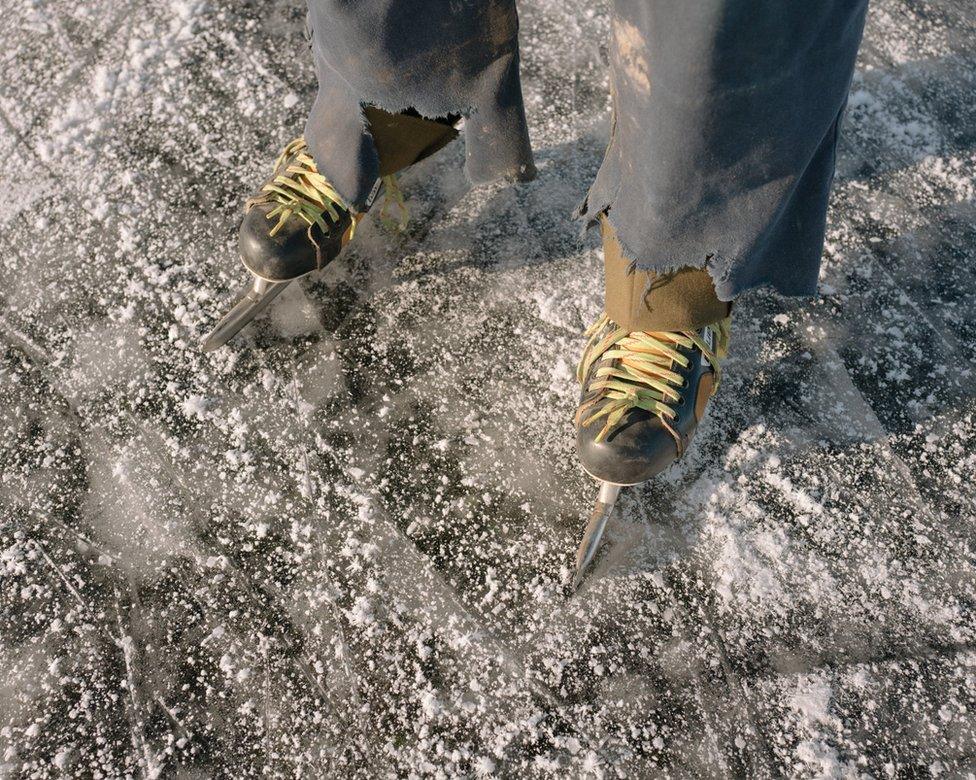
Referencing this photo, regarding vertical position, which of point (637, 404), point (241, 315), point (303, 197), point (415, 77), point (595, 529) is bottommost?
point (595, 529)

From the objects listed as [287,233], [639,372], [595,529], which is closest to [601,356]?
[639,372]

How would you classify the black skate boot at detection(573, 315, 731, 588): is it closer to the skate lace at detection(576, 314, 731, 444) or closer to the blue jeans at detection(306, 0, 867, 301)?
the skate lace at detection(576, 314, 731, 444)

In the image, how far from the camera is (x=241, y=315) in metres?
1.42

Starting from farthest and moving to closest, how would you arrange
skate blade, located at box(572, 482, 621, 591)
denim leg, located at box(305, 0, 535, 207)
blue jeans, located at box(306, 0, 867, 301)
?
→ skate blade, located at box(572, 482, 621, 591), denim leg, located at box(305, 0, 535, 207), blue jeans, located at box(306, 0, 867, 301)

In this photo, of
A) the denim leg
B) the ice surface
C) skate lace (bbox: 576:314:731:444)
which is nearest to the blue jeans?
the denim leg

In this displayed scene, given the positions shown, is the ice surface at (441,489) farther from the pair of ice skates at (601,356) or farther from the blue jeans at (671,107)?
the blue jeans at (671,107)

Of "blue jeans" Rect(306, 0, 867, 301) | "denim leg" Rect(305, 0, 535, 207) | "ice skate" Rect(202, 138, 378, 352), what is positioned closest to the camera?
"blue jeans" Rect(306, 0, 867, 301)

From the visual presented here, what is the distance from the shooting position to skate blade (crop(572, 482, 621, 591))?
1212 mm

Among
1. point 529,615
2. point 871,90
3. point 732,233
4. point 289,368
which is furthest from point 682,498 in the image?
point 871,90

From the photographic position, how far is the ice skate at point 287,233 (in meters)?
1.34

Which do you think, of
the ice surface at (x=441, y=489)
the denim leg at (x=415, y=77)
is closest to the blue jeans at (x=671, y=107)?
the denim leg at (x=415, y=77)

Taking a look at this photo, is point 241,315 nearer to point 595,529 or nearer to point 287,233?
point 287,233

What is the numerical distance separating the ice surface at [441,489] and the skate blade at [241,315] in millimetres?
32

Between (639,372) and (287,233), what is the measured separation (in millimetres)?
657
